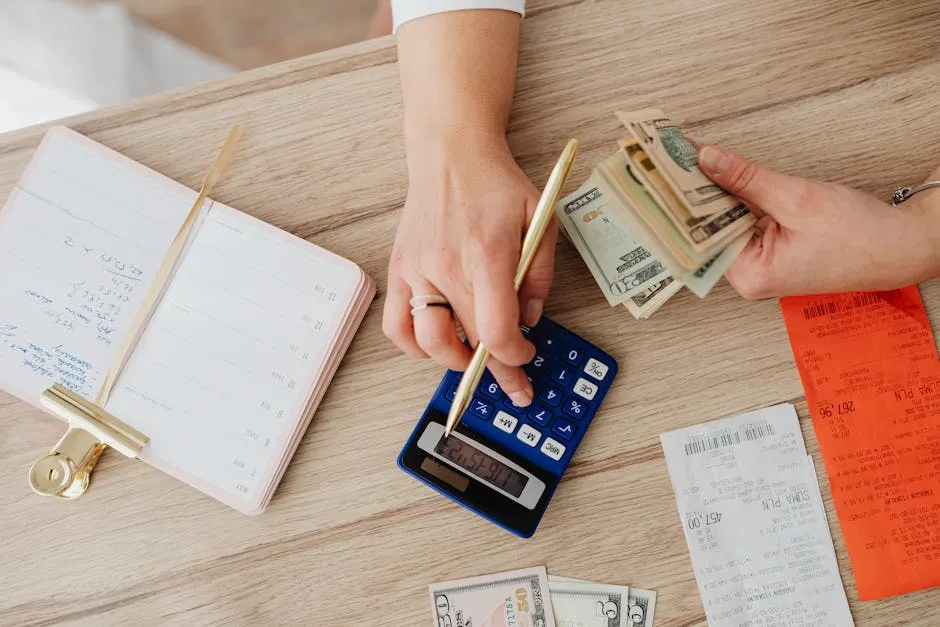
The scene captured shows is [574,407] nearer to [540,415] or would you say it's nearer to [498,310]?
[540,415]

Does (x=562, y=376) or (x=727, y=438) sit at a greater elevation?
(x=562, y=376)

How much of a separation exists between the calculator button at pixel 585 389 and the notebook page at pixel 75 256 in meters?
0.52

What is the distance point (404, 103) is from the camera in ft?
2.68

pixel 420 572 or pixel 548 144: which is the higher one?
pixel 548 144

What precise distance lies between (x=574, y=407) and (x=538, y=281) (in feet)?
0.52

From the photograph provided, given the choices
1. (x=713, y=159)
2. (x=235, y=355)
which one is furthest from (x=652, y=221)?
(x=235, y=355)

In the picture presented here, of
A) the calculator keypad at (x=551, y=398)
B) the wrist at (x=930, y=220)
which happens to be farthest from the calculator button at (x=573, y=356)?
the wrist at (x=930, y=220)

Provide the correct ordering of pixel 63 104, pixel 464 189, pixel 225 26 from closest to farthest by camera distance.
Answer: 1. pixel 464 189
2. pixel 63 104
3. pixel 225 26

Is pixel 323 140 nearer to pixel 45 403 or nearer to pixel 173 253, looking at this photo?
pixel 173 253

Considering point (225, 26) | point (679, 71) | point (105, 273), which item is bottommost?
point (105, 273)

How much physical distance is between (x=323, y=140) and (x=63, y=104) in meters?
0.72

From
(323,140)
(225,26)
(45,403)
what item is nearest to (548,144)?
(323,140)

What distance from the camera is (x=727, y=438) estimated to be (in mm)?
786

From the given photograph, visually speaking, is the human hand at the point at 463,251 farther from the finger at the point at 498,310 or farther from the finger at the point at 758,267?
the finger at the point at 758,267
